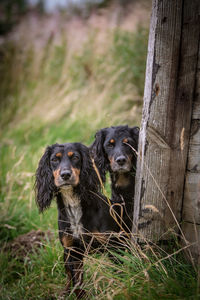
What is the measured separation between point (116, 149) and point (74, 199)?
0.63 m

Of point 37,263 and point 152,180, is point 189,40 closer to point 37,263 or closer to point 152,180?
point 152,180

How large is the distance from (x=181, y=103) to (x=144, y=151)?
0.39 m

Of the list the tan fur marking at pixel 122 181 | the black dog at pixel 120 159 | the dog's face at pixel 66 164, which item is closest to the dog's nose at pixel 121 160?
the black dog at pixel 120 159

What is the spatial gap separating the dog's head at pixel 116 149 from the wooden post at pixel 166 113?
0.68 m

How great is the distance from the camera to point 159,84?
1.97 meters

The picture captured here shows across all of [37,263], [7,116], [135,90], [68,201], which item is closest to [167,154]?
[68,201]

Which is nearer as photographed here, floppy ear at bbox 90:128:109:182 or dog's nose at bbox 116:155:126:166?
dog's nose at bbox 116:155:126:166

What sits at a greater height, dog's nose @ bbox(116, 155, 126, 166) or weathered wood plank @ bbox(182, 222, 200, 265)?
dog's nose @ bbox(116, 155, 126, 166)

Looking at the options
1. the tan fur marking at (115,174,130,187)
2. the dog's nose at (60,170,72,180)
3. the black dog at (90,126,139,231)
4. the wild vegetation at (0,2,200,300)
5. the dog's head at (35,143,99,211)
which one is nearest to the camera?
the wild vegetation at (0,2,200,300)

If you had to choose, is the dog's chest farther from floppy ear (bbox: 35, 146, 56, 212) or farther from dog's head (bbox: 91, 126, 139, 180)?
dog's head (bbox: 91, 126, 139, 180)

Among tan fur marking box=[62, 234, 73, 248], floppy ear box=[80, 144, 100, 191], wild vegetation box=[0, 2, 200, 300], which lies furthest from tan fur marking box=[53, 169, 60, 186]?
wild vegetation box=[0, 2, 200, 300]

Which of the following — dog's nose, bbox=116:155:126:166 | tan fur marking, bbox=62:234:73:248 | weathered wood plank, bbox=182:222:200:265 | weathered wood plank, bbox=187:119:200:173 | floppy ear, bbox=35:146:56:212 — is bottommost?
tan fur marking, bbox=62:234:73:248

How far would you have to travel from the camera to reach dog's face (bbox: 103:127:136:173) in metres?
2.81

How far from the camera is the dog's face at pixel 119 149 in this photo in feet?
9.21
